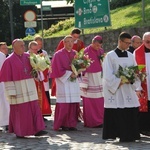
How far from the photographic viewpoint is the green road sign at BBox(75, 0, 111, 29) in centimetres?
2175

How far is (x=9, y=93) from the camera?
39.1 feet

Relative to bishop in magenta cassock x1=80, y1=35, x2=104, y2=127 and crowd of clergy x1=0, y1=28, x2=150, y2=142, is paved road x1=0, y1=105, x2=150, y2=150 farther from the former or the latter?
bishop in magenta cassock x1=80, y1=35, x2=104, y2=127

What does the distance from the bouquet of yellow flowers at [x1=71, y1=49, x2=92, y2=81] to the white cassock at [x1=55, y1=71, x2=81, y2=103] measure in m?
0.33

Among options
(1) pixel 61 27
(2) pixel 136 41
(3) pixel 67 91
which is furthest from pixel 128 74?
(1) pixel 61 27

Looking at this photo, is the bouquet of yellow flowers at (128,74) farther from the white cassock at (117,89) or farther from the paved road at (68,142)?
the paved road at (68,142)

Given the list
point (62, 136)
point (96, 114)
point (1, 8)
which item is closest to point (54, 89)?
point (96, 114)

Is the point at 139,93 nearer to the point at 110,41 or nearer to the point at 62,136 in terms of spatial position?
the point at 62,136

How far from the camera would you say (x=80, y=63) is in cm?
1292

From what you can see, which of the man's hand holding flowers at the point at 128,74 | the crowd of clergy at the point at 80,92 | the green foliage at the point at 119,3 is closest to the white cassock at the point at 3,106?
the crowd of clergy at the point at 80,92

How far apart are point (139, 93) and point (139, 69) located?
2.52 feet

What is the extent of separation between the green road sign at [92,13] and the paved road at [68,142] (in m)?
9.23

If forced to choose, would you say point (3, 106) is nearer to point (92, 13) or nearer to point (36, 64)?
point (36, 64)

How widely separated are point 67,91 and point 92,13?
9465mm

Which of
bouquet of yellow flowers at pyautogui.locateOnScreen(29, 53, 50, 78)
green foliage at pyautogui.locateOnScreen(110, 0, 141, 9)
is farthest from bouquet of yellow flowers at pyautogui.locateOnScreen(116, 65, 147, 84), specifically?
green foliage at pyautogui.locateOnScreen(110, 0, 141, 9)
